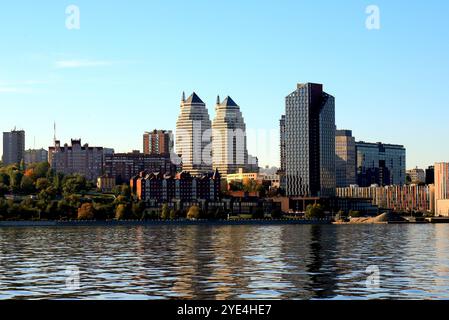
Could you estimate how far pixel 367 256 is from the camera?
263 ft

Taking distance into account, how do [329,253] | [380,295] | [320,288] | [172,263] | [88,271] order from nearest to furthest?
[380,295]
[320,288]
[88,271]
[172,263]
[329,253]

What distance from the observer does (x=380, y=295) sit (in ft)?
145

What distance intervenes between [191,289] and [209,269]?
15166mm

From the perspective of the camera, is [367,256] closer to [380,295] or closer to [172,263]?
[172,263]

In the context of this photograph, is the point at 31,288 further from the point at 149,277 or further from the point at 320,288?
the point at 320,288

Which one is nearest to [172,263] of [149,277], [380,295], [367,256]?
[149,277]
